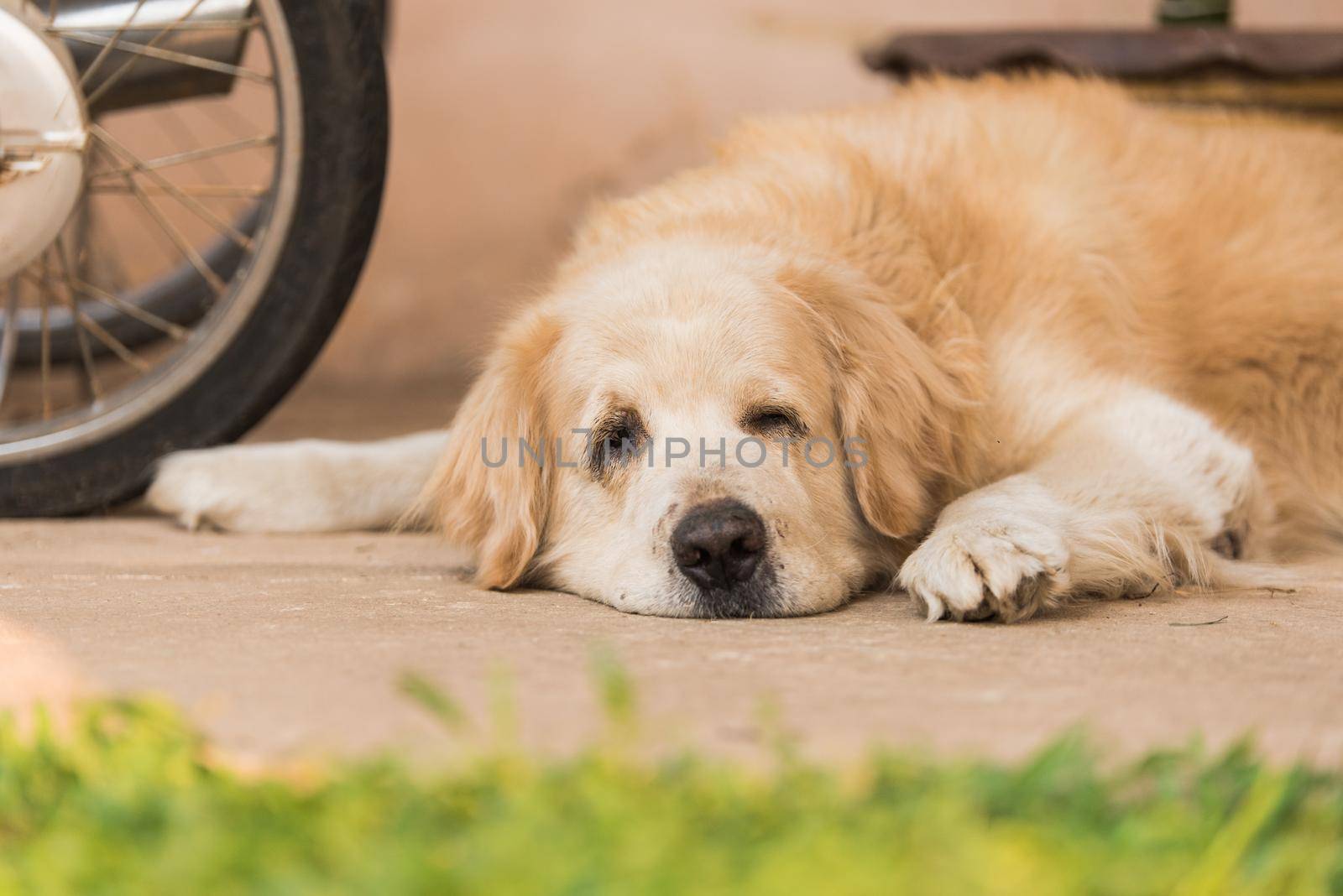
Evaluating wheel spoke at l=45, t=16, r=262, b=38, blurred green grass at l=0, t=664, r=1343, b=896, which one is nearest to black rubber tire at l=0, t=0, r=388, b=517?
wheel spoke at l=45, t=16, r=262, b=38

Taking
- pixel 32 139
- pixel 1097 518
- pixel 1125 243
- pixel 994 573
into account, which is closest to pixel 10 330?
pixel 32 139

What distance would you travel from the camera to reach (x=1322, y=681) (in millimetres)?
1486

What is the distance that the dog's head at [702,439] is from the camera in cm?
199

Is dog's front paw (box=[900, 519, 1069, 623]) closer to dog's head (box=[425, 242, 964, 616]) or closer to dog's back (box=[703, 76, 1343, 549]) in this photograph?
dog's head (box=[425, 242, 964, 616])

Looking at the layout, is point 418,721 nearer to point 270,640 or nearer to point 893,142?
point 270,640

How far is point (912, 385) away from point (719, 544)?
0.61 metres

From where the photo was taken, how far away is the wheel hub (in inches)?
92.0

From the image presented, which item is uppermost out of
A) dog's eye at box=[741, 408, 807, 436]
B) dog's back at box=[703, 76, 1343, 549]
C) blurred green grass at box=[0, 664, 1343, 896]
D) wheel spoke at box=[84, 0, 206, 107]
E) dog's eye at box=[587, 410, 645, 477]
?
wheel spoke at box=[84, 0, 206, 107]

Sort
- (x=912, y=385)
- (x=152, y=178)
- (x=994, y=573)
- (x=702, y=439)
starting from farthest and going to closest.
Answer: (x=152, y=178) < (x=912, y=385) < (x=702, y=439) < (x=994, y=573)

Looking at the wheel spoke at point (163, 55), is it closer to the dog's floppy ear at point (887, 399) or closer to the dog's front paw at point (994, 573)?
the dog's floppy ear at point (887, 399)

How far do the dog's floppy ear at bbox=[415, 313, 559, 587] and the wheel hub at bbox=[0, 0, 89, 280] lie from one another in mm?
897

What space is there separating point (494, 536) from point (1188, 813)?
4.82 ft

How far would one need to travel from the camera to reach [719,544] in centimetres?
192

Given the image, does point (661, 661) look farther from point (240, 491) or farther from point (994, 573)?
point (240, 491)
